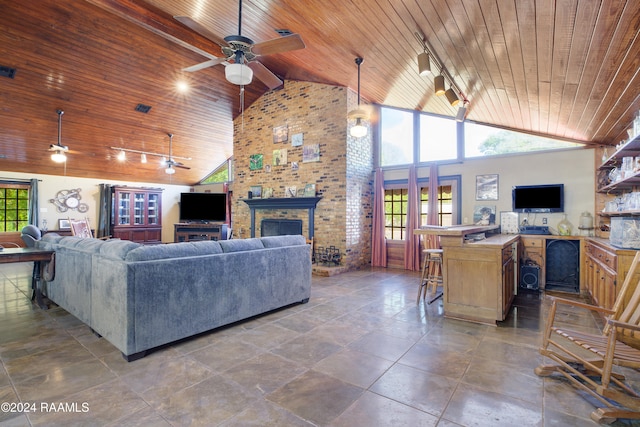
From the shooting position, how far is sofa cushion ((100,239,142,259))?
2.51 meters

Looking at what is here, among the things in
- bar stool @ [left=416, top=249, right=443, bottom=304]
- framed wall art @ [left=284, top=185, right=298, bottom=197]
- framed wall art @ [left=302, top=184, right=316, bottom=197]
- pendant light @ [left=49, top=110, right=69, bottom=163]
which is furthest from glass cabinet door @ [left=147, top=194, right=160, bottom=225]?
bar stool @ [left=416, top=249, right=443, bottom=304]

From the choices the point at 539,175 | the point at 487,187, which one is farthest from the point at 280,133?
the point at 539,175

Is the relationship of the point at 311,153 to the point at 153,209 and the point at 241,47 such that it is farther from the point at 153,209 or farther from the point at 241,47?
the point at 153,209

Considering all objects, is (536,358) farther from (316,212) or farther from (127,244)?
(316,212)

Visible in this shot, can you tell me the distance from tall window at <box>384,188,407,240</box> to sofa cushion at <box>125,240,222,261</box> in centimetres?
463

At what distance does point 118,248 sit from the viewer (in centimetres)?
257

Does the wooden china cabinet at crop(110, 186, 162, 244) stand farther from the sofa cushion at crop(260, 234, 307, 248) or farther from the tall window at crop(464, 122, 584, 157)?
the tall window at crop(464, 122, 584, 157)

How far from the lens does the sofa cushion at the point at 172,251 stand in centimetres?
248

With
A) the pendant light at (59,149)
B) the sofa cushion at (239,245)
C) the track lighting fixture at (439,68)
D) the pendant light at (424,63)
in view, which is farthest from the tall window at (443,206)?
the pendant light at (59,149)

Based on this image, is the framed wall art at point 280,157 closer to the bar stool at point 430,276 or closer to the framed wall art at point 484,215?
the bar stool at point 430,276

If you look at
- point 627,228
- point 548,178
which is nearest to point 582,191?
point 548,178

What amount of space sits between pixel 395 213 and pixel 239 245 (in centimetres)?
444

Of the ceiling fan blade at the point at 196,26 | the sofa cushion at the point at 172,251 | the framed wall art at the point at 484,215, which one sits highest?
the ceiling fan blade at the point at 196,26

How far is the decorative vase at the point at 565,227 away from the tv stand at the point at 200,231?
25.7ft
